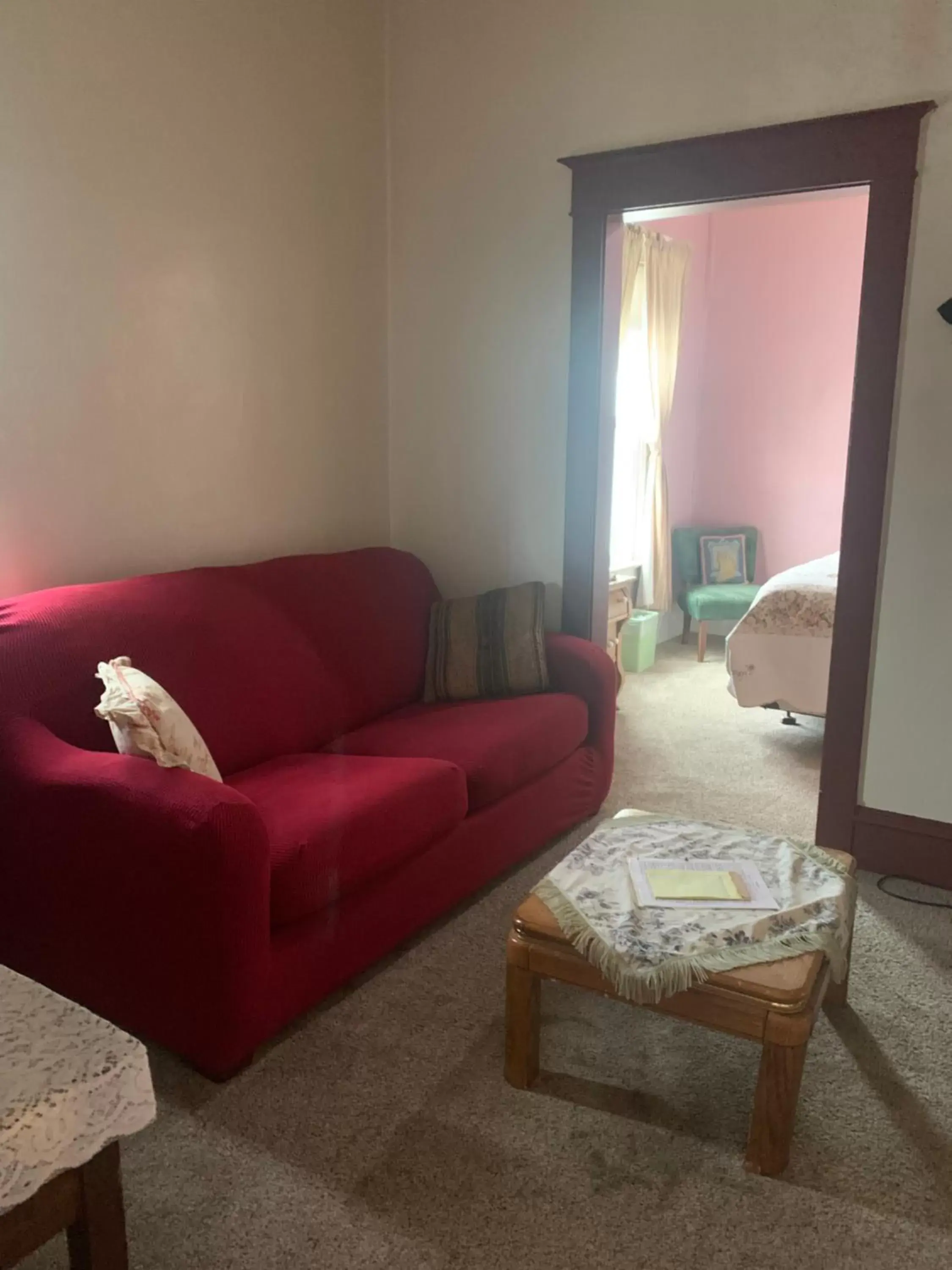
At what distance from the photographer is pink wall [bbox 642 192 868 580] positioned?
19.0ft

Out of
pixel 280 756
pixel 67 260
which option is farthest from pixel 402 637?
pixel 67 260

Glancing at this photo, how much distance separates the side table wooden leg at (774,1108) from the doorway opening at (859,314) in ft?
4.89

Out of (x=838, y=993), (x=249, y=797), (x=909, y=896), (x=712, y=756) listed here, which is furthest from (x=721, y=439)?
(x=249, y=797)

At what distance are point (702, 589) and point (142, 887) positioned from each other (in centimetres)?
451

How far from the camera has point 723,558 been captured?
6051 mm

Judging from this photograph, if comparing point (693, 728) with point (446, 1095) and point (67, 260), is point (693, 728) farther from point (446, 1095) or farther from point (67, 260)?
point (67, 260)

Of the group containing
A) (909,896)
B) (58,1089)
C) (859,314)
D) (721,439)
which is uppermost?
(859,314)

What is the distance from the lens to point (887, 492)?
9.38 ft

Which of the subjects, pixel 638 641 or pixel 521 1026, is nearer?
pixel 521 1026

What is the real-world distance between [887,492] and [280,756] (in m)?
1.93

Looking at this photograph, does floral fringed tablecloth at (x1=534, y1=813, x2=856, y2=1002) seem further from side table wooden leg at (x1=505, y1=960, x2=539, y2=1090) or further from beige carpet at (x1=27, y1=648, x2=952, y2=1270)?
beige carpet at (x1=27, y1=648, x2=952, y2=1270)

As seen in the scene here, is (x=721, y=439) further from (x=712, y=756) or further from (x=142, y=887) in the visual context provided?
(x=142, y=887)

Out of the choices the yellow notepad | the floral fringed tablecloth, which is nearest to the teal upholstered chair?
the floral fringed tablecloth

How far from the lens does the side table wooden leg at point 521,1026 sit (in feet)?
6.26
